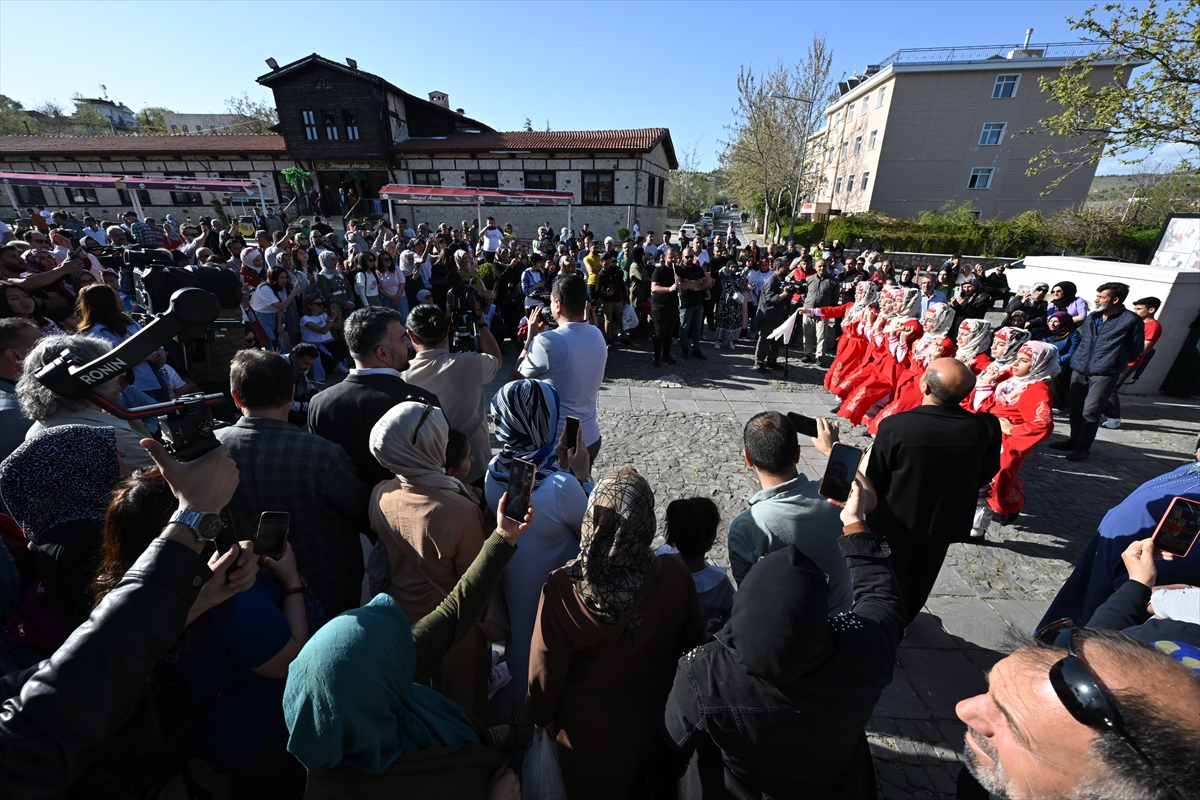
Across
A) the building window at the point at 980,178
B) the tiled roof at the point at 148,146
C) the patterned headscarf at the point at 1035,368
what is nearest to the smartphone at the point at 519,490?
the patterned headscarf at the point at 1035,368

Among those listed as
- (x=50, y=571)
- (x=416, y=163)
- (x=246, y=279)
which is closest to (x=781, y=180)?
(x=416, y=163)

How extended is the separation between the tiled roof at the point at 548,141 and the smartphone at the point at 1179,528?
2577 centimetres

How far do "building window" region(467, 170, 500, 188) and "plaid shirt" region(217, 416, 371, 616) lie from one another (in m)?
27.4

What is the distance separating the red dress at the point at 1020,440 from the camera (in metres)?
4.04

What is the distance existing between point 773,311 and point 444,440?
7.50m

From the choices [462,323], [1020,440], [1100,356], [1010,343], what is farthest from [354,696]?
[1100,356]

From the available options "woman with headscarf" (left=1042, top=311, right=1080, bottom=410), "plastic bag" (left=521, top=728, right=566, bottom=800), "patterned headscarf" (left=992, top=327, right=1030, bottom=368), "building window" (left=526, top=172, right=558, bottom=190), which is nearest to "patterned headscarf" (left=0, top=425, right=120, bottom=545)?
"plastic bag" (left=521, top=728, right=566, bottom=800)

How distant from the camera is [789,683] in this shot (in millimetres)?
1203

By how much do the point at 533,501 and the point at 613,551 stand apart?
24.3 inches

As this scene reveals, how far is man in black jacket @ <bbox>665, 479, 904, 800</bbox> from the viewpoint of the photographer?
3.84ft

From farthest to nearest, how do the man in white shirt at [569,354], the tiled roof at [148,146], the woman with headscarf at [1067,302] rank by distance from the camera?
the tiled roof at [148,146] → the woman with headscarf at [1067,302] → the man in white shirt at [569,354]

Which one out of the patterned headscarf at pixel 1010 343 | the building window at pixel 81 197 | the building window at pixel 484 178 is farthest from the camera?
the building window at pixel 81 197

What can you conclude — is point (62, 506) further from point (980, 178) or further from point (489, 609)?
point (980, 178)

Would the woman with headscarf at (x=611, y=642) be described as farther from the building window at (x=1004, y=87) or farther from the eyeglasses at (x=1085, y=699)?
the building window at (x=1004, y=87)
